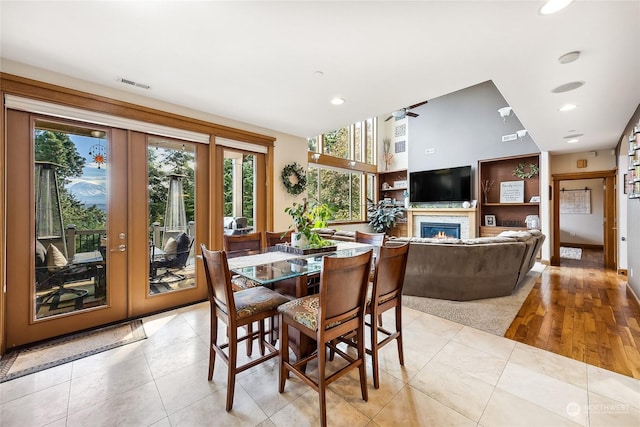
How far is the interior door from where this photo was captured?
237 cm

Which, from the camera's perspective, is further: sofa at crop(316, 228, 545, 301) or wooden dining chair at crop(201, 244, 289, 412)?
sofa at crop(316, 228, 545, 301)

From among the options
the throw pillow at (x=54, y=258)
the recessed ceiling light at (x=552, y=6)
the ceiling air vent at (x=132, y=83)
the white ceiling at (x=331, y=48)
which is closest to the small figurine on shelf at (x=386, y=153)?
the white ceiling at (x=331, y=48)

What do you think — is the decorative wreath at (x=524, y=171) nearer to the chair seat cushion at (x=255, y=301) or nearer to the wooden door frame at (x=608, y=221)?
the wooden door frame at (x=608, y=221)

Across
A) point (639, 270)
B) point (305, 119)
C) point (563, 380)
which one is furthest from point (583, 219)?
point (305, 119)

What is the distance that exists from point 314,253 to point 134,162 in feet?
7.43

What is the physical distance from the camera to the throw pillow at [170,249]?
3313mm

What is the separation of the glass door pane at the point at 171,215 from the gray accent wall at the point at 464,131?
20.8ft

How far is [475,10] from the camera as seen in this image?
1.67 metres

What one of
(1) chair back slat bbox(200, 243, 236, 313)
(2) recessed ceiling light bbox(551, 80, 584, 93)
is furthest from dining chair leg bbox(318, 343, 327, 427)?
(2) recessed ceiling light bbox(551, 80, 584, 93)

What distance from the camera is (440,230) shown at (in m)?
7.16

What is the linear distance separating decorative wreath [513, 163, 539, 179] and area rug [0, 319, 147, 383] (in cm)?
766

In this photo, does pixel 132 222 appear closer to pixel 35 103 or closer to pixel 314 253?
pixel 35 103

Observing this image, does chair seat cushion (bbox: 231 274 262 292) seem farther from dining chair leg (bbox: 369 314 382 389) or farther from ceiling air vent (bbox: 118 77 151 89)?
ceiling air vent (bbox: 118 77 151 89)

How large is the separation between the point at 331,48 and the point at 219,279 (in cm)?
191
